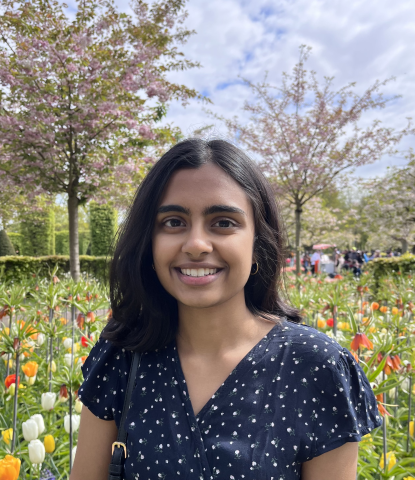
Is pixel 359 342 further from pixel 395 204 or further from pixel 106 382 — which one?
pixel 395 204

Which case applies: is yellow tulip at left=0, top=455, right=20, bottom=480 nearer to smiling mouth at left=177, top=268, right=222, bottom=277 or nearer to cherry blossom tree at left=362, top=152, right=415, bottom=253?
smiling mouth at left=177, top=268, right=222, bottom=277

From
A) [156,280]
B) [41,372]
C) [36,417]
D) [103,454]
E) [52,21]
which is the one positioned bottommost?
[41,372]

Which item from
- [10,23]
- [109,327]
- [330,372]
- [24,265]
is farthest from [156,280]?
[24,265]

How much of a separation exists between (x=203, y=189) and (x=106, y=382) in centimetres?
66

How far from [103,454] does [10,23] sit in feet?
24.9

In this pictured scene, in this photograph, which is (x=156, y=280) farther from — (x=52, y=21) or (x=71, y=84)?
(x=52, y=21)

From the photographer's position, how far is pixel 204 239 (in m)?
1.14

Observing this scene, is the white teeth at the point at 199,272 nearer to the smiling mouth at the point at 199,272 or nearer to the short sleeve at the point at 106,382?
the smiling mouth at the point at 199,272

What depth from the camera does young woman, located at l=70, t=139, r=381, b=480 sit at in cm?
104

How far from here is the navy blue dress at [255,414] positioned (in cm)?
102

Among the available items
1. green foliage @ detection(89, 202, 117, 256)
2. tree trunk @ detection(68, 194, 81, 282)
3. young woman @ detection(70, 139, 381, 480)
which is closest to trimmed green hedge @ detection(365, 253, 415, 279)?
tree trunk @ detection(68, 194, 81, 282)

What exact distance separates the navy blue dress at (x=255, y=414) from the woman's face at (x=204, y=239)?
24 centimetres

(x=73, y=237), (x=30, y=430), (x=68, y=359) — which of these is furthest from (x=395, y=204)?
(x=30, y=430)

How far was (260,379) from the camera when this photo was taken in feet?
3.70
